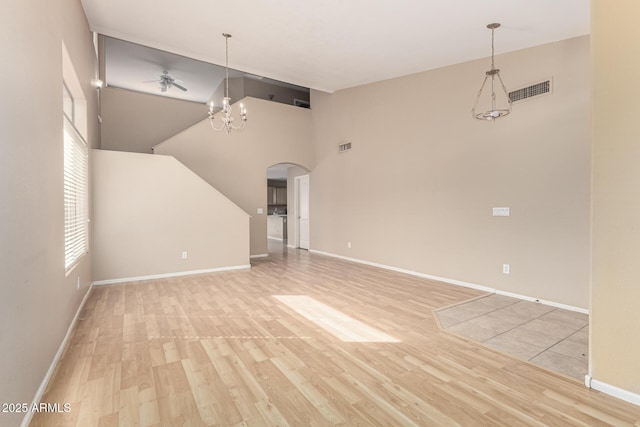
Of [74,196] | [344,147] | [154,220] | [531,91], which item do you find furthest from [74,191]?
[531,91]

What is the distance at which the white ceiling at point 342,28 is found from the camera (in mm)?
3406

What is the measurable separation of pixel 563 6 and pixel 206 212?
5.87 metres

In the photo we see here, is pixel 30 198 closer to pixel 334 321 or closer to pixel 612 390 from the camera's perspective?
pixel 334 321

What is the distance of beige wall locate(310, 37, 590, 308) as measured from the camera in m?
3.74

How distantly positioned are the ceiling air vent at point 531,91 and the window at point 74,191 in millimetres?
5573

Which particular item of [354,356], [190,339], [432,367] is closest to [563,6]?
[432,367]

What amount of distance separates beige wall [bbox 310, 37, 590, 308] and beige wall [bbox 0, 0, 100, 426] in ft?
16.6

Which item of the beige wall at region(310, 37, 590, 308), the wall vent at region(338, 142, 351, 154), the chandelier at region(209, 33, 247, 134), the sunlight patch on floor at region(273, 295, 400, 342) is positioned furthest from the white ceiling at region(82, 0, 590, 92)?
the sunlight patch on floor at region(273, 295, 400, 342)

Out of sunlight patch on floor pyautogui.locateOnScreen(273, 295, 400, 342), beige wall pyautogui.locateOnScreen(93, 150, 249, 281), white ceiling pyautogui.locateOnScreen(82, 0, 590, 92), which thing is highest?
white ceiling pyautogui.locateOnScreen(82, 0, 590, 92)

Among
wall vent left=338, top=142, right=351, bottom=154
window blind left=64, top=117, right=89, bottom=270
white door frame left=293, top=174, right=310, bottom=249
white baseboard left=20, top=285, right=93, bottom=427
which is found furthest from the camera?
white door frame left=293, top=174, right=310, bottom=249

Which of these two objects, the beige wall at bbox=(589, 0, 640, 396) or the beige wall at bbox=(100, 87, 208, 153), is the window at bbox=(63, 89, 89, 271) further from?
the beige wall at bbox=(589, 0, 640, 396)

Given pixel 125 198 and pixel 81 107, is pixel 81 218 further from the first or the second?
pixel 81 107

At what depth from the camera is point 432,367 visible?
2.40m

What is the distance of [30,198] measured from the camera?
6.31 feet
